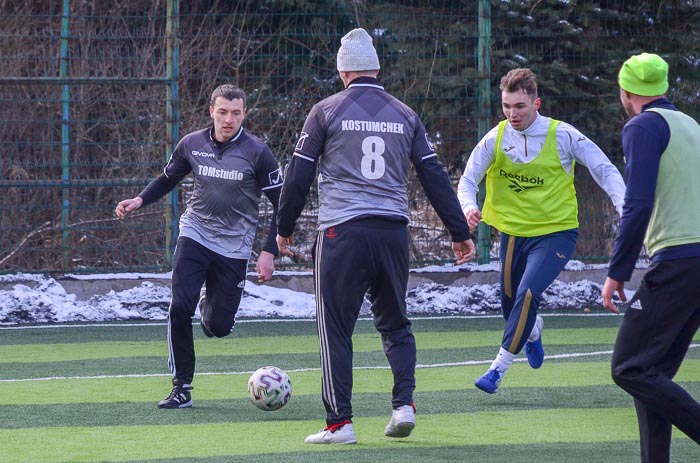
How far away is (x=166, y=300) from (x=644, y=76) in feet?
28.5

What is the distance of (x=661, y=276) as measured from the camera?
5488 mm

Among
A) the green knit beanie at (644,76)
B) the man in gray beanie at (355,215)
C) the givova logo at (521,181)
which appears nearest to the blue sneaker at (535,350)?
the givova logo at (521,181)

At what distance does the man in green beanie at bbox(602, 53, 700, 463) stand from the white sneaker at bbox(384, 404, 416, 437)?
1.43m

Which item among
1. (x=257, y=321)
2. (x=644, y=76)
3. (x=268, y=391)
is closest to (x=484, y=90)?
(x=257, y=321)

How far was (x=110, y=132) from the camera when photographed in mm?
13477

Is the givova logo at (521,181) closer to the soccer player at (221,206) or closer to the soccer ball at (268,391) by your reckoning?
the soccer player at (221,206)

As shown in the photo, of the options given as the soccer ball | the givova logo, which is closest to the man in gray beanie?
the soccer ball

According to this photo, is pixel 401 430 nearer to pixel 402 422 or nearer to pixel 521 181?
pixel 402 422

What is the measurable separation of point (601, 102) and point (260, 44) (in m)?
3.85

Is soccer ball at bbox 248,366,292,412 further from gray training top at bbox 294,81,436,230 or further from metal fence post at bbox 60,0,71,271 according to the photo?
metal fence post at bbox 60,0,71,271

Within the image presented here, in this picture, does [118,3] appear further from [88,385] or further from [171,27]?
[88,385]

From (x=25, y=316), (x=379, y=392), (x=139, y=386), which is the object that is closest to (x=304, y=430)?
(x=379, y=392)

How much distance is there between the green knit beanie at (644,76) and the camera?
18.5 ft

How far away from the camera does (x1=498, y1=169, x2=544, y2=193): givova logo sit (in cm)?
856
